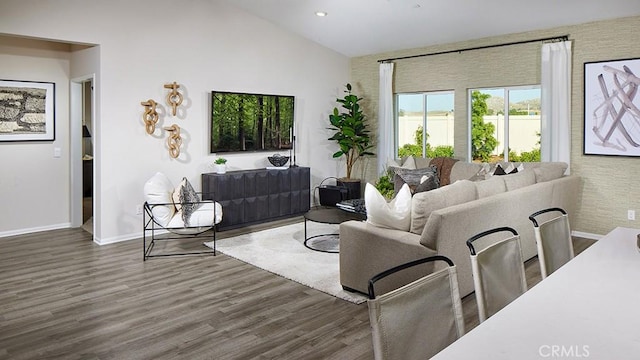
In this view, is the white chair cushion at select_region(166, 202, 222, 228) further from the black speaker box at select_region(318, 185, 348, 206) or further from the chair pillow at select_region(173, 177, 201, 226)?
the black speaker box at select_region(318, 185, 348, 206)

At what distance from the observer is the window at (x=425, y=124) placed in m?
7.66

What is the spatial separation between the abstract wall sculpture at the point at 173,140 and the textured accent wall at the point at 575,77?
3.86 meters

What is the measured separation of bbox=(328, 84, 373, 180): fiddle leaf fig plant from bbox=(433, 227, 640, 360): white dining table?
20.2ft

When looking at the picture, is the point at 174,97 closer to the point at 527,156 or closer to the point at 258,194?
the point at 258,194

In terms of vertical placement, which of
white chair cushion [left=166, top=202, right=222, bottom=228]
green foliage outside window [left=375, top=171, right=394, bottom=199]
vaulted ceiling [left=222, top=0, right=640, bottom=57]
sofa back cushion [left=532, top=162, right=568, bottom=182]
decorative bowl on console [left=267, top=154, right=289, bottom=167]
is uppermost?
vaulted ceiling [left=222, top=0, right=640, bottom=57]

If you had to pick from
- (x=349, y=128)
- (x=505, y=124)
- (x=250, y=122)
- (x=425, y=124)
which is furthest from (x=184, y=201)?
(x=505, y=124)

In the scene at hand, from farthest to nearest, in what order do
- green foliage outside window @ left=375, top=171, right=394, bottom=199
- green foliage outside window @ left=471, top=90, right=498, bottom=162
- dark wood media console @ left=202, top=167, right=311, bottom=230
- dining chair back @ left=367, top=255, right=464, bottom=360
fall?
green foliage outside window @ left=471, top=90, right=498, bottom=162, dark wood media console @ left=202, top=167, right=311, bottom=230, green foliage outside window @ left=375, top=171, right=394, bottom=199, dining chair back @ left=367, top=255, right=464, bottom=360

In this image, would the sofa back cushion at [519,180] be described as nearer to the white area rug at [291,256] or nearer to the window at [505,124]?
the window at [505,124]

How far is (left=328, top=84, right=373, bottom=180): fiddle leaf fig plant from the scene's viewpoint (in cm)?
812

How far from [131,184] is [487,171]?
15.2 feet

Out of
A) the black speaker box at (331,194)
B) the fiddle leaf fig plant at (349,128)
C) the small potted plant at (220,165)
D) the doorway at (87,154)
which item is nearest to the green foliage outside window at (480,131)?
the fiddle leaf fig plant at (349,128)

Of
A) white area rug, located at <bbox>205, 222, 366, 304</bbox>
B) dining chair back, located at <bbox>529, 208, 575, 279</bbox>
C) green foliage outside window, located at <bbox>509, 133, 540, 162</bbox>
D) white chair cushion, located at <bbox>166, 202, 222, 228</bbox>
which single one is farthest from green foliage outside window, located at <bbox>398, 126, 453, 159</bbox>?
dining chair back, located at <bbox>529, 208, 575, 279</bbox>

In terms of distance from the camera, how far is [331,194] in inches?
312

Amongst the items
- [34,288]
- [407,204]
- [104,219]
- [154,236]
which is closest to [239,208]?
[154,236]
